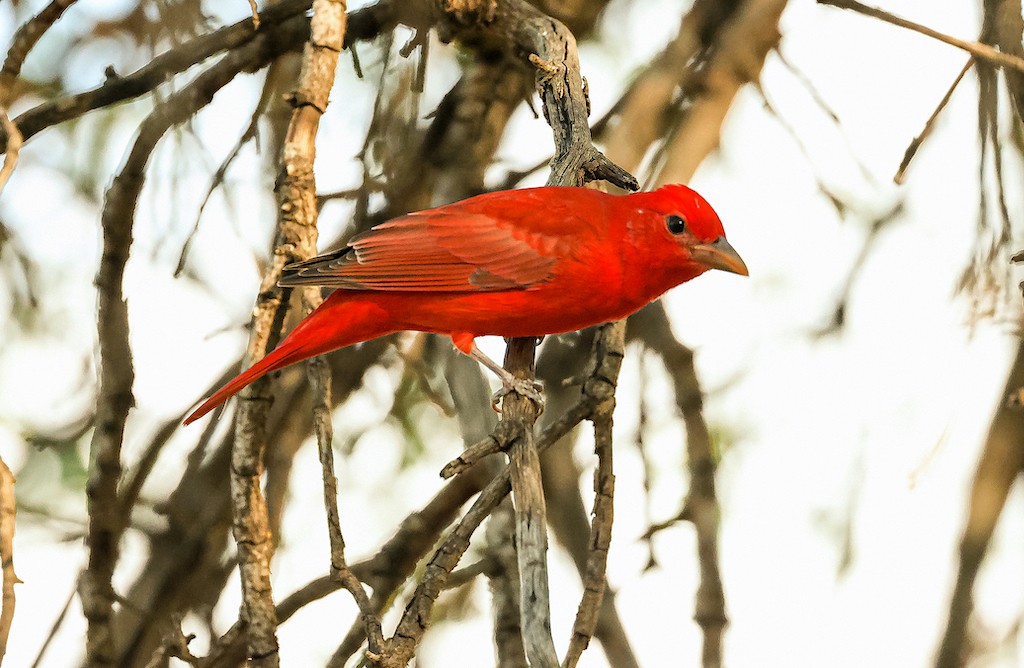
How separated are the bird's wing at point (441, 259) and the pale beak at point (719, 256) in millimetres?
→ 287

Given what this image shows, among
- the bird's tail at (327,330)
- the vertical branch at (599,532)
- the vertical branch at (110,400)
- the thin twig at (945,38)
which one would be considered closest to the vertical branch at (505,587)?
the vertical branch at (599,532)

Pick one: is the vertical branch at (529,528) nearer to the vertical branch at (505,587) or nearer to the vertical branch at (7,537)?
the vertical branch at (505,587)

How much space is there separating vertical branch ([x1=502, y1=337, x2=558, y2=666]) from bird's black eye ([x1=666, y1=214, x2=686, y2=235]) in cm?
46

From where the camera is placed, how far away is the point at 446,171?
Result: 9.91 feet

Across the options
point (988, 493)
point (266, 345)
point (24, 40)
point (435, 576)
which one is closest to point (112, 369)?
point (266, 345)

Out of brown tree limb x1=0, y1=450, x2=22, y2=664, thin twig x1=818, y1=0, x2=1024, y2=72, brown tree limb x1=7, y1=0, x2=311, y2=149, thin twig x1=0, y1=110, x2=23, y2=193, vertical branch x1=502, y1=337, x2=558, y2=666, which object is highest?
brown tree limb x1=7, y1=0, x2=311, y2=149

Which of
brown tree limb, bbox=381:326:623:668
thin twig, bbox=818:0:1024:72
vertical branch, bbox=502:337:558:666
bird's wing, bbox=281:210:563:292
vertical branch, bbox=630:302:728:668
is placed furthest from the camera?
vertical branch, bbox=630:302:728:668

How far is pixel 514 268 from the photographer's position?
66.1 inches

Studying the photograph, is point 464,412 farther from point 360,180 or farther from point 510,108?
point 510,108

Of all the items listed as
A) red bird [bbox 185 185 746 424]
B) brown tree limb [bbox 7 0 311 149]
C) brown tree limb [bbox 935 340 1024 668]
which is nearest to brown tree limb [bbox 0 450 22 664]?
red bird [bbox 185 185 746 424]

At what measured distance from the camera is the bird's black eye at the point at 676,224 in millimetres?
1655

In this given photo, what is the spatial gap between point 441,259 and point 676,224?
496 millimetres

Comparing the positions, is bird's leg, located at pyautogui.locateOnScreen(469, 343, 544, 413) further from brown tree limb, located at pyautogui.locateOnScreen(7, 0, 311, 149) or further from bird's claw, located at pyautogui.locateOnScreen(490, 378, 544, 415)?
brown tree limb, located at pyautogui.locateOnScreen(7, 0, 311, 149)

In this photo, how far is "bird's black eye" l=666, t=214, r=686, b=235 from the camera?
1.66 meters
